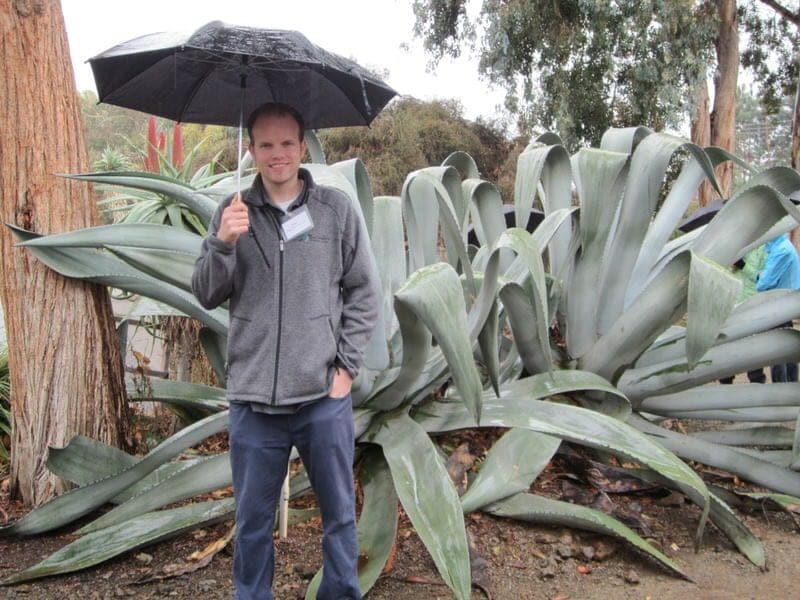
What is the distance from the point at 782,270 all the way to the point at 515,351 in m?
2.83

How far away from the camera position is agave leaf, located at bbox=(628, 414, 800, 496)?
3.30 meters

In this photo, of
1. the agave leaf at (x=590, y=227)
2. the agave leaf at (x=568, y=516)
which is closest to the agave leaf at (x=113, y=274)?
the agave leaf at (x=568, y=516)

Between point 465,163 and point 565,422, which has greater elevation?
point 465,163

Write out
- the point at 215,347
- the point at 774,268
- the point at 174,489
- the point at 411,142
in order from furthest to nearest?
the point at 411,142 < the point at 774,268 < the point at 215,347 < the point at 174,489

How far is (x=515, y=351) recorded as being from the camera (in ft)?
11.5

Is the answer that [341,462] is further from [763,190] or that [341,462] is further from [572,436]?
[763,190]

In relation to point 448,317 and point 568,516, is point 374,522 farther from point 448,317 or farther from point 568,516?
point 448,317

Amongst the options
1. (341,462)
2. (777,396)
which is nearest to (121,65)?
(341,462)

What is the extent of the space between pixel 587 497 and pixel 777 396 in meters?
1.01

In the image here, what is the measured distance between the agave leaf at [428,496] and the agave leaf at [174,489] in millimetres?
571

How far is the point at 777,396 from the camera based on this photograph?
3422mm

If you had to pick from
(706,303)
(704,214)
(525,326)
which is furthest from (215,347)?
(704,214)

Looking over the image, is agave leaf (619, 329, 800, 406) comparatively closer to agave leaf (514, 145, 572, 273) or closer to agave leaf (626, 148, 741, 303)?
agave leaf (626, 148, 741, 303)

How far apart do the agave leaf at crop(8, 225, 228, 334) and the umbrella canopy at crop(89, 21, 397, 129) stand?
29.3 inches
